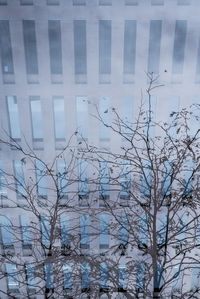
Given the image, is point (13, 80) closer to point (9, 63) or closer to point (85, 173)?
point (9, 63)

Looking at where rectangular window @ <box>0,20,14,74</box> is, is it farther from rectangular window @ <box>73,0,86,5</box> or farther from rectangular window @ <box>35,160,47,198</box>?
rectangular window @ <box>35,160,47,198</box>

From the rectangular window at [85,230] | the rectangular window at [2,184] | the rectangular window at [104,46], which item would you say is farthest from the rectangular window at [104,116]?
the rectangular window at [2,184]

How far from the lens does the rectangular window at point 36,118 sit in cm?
809

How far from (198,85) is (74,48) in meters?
3.70

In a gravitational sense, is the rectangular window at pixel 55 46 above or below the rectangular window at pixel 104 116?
above

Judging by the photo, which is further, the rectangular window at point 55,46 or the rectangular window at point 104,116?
the rectangular window at point 104,116

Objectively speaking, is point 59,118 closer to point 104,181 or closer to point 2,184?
Result: point 104,181

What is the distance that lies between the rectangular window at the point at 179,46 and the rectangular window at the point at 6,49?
4.52 m

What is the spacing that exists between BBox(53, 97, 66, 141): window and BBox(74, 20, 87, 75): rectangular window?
105cm

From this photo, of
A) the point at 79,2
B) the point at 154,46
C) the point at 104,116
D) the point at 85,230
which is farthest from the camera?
the point at 85,230

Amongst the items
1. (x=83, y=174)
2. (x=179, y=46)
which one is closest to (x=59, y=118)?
(x=83, y=174)

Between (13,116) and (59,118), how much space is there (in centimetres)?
142

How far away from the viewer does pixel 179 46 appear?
7.30m

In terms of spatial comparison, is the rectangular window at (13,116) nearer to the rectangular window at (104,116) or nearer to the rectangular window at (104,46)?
the rectangular window at (104,116)
